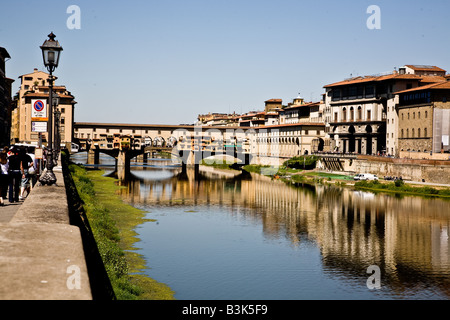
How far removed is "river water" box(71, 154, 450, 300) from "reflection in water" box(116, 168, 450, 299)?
0.08 meters

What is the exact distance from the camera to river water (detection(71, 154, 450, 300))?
23.7 meters

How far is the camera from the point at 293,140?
4466 inches

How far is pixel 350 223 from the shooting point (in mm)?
41969

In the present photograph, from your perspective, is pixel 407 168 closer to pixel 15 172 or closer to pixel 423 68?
pixel 423 68

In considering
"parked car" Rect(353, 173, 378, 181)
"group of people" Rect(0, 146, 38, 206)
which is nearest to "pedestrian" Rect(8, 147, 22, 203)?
"group of people" Rect(0, 146, 38, 206)

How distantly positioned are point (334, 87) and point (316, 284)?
254 ft

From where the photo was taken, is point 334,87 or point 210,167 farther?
point 210,167

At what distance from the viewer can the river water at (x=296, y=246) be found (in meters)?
23.7

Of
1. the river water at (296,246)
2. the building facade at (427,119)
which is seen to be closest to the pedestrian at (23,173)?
the river water at (296,246)

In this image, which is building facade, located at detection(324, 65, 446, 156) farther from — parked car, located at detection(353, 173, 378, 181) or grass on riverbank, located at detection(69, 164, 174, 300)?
grass on riverbank, located at detection(69, 164, 174, 300)

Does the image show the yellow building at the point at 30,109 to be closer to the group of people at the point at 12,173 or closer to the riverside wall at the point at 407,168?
the riverside wall at the point at 407,168

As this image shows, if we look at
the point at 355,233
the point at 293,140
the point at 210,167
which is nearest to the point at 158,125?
the point at 210,167
